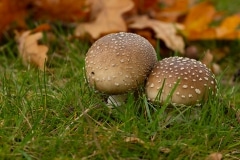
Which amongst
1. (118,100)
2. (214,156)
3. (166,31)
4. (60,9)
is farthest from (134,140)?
(60,9)

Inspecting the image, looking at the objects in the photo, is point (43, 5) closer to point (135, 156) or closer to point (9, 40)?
point (9, 40)

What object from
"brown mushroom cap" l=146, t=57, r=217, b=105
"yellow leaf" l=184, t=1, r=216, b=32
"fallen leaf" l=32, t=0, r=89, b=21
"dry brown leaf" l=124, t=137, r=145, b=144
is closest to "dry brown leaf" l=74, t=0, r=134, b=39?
"fallen leaf" l=32, t=0, r=89, b=21

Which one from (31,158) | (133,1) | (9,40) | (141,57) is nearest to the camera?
(31,158)

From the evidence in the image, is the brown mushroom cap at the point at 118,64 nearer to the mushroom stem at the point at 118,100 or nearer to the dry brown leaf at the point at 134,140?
the mushroom stem at the point at 118,100

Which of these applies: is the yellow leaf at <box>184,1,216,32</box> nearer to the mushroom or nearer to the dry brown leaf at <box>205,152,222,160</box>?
the mushroom

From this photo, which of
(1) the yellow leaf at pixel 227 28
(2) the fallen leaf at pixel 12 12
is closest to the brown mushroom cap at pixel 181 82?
(1) the yellow leaf at pixel 227 28

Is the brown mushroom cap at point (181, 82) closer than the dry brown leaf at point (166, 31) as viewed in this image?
Yes

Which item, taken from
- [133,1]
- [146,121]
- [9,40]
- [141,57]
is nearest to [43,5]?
[9,40]
